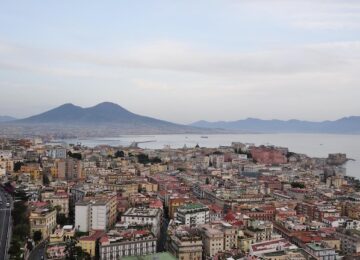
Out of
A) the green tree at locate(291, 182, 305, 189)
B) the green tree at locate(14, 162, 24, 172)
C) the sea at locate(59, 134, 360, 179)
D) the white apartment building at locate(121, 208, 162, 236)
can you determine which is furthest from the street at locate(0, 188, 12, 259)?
the sea at locate(59, 134, 360, 179)

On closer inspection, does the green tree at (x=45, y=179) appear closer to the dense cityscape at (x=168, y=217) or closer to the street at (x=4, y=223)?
the dense cityscape at (x=168, y=217)

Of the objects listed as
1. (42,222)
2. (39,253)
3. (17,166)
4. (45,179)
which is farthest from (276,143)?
(39,253)

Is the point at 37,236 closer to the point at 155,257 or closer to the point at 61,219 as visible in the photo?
the point at 61,219

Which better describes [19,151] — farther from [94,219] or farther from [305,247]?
[305,247]

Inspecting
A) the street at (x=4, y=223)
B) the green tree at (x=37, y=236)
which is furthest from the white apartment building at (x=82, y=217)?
the street at (x=4, y=223)

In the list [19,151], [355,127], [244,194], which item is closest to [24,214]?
[244,194]

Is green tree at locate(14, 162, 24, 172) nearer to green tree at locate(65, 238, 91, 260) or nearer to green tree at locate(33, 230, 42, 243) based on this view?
green tree at locate(33, 230, 42, 243)

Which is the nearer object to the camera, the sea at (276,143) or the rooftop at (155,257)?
the rooftop at (155,257)
